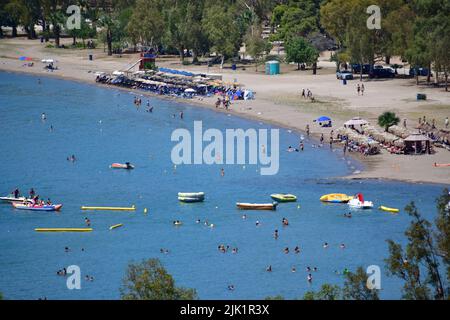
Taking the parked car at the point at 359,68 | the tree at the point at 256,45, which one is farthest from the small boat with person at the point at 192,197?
the tree at the point at 256,45

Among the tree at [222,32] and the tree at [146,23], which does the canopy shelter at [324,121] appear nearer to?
the tree at [222,32]

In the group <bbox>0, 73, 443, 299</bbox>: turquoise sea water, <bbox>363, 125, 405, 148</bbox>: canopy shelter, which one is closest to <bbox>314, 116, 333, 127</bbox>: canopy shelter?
<bbox>0, 73, 443, 299</bbox>: turquoise sea water

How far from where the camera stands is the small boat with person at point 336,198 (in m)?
85.2

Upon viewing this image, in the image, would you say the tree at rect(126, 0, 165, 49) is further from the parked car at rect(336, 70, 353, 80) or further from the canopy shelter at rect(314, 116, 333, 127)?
the canopy shelter at rect(314, 116, 333, 127)

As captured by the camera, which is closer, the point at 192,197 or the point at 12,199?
the point at 192,197

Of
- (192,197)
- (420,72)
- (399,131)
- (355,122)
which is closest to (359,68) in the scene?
(420,72)

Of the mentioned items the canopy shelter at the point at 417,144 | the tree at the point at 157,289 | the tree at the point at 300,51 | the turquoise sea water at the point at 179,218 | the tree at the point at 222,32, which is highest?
the tree at the point at 222,32

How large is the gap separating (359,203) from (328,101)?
44956 mm

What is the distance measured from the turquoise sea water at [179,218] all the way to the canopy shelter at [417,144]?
16.5 ft

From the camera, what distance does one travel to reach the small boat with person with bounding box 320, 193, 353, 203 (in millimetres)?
85188

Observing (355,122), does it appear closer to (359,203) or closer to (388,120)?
(388,120)

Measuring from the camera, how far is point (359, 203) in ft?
275

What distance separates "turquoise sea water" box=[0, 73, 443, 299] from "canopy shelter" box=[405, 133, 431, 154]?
5.02 m
